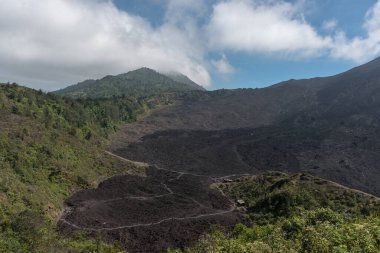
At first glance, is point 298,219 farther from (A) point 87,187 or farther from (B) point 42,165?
(B) point 42,165

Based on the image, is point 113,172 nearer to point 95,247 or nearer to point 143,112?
point 95,247

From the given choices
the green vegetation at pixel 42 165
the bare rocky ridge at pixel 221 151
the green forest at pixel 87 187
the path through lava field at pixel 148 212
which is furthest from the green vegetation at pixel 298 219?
the green vegetation at pixel 42 165

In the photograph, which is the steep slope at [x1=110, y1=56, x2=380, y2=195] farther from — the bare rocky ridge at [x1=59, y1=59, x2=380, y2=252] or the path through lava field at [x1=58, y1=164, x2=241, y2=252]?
the path through lava field at [x1=58, y1=164, x2=241, y2=252]

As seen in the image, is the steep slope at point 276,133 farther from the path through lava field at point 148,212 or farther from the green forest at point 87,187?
the path through lava field at point 148,212

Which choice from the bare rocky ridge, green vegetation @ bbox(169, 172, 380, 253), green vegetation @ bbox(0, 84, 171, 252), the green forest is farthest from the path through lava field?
green vegetation @ bbox(169, 172, 380, 253)

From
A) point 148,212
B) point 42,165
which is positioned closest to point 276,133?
point 148,212

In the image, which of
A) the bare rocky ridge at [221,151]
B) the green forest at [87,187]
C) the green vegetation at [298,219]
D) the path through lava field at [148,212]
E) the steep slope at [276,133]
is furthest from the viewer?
the steep slope at [276,133]
